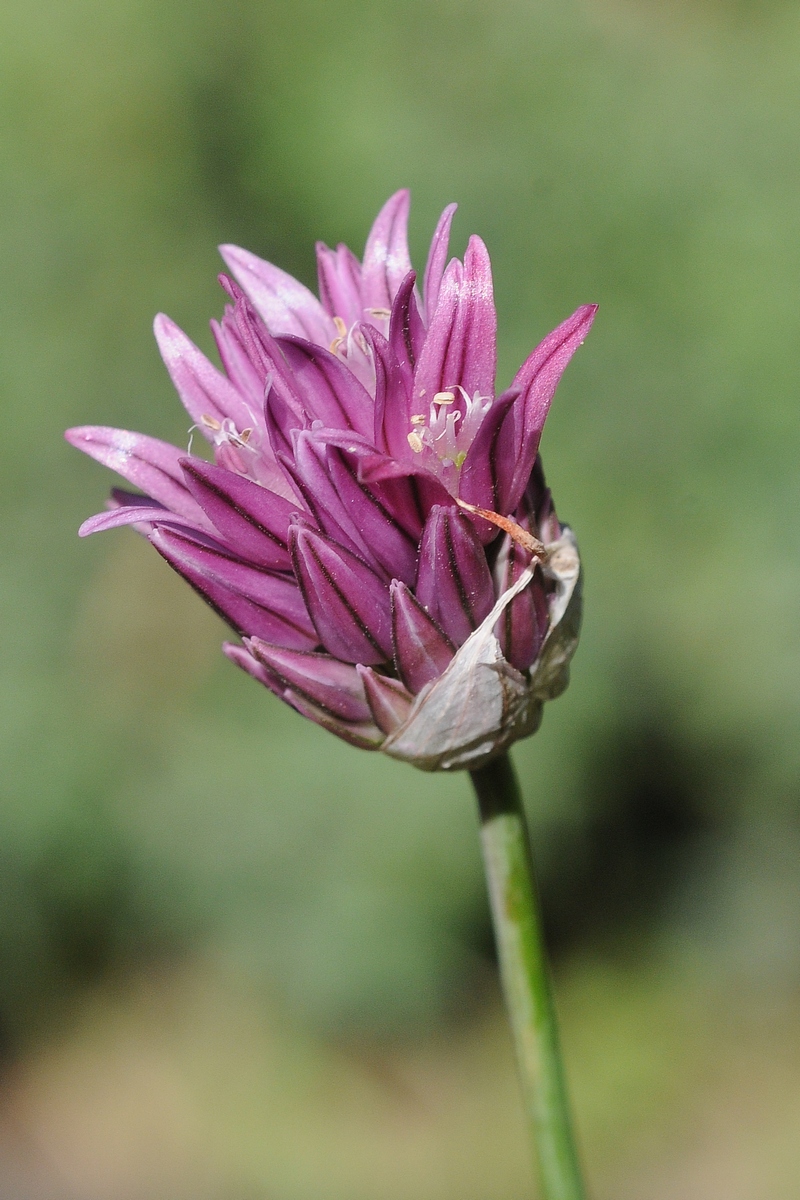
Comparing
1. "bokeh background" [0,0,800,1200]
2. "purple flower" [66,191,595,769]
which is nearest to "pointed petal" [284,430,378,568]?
"purple flower" [66,191,595,769]

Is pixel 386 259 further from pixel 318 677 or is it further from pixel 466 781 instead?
pixel 466 781

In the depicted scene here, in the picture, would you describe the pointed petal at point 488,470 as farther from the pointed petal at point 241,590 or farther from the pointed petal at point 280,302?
the pointed petal at point 280,302

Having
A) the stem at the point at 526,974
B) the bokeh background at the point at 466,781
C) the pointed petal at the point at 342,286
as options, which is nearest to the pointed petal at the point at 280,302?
the pointed petal at the point at 342,286

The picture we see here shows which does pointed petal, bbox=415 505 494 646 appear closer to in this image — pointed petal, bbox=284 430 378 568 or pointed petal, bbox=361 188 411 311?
pointed petal, bbox=284 430 378 568

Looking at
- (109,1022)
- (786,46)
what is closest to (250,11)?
(786,46)

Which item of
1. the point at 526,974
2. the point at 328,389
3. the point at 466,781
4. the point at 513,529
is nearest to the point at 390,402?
the point at 328,389

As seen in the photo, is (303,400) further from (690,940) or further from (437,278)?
(690,940)
